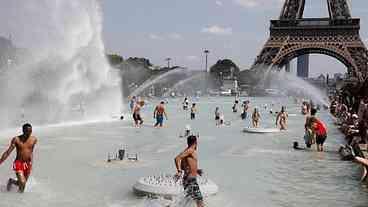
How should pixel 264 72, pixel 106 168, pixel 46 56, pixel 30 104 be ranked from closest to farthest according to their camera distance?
pixel 106 168 < pixel 46 56 < pixel 30 104 < pixel 264 72

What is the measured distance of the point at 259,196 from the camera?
10.8m

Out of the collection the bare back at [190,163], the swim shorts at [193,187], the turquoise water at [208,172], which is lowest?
the turquoise water at [208,172]

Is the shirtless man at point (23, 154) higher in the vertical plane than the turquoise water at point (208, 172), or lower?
higher

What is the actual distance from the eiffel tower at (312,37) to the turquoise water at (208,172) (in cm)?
7590

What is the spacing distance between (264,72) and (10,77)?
6817 cm

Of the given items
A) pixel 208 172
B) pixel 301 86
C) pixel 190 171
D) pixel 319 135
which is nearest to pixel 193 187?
pixel 190 171

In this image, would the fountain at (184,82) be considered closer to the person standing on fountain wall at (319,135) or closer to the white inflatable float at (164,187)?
the person standing on fountain wall at (319,135)

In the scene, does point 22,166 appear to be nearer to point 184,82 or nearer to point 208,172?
point 208,172

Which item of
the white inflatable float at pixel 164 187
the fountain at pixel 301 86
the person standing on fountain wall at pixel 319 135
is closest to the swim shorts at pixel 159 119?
the person standing on fountain wall at pixel 319 135

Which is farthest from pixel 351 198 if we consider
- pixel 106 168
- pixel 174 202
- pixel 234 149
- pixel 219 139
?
pixel 219 139

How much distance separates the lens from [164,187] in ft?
32.8

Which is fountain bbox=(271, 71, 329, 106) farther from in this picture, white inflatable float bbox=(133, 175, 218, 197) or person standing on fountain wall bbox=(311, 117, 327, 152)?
white inflatable float bbox=(133, 175, 218, 197)

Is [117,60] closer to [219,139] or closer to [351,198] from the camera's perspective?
[219,139]

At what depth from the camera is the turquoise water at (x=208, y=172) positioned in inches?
407
